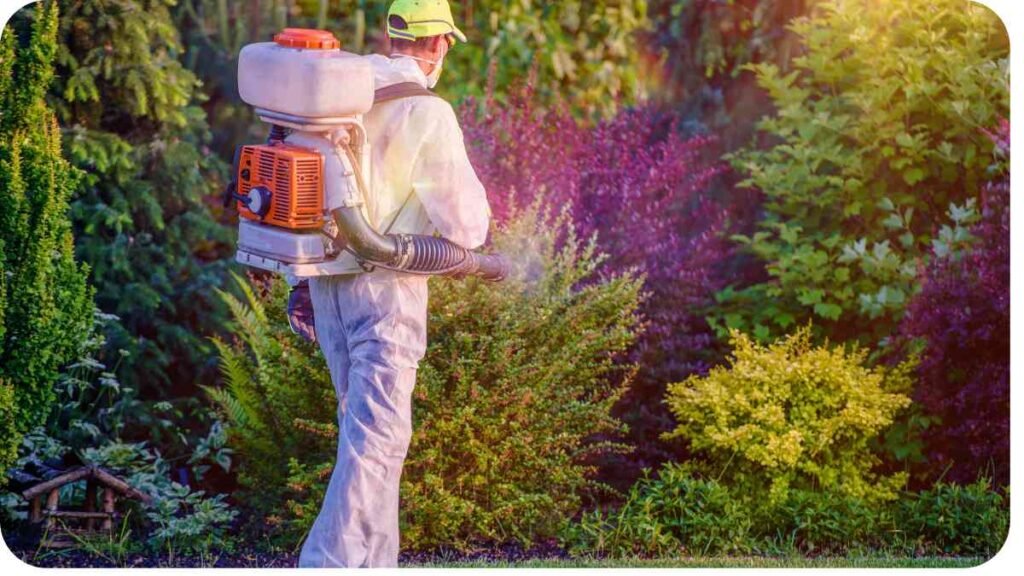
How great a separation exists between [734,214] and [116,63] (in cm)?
284

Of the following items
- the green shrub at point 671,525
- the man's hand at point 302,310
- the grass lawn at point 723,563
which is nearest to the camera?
the man's hand at point 302,310

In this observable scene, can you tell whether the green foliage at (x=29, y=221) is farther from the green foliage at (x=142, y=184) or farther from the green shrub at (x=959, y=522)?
the green shrub at (x=959, y=522)

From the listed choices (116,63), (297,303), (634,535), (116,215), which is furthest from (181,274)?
(634,535)

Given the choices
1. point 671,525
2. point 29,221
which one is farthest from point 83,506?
point 671,525

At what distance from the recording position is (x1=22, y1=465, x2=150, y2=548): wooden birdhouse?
6117 mm

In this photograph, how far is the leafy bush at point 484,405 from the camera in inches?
232

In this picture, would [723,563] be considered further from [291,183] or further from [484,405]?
[291,183]

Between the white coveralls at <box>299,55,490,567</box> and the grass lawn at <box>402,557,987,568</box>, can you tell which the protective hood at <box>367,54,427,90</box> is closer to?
the white coveralls at <box>299,55,490,567</box>

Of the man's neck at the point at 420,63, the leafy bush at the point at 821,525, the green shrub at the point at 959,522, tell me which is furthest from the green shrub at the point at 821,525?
the man's neck at the point at 420,63

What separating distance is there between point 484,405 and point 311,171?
1.49 meters

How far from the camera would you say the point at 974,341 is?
6.21 meters

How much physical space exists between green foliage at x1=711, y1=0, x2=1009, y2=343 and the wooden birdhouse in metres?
2.59

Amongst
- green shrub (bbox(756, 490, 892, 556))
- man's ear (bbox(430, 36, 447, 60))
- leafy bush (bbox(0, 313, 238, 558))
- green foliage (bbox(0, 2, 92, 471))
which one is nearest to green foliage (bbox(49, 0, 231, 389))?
leafy bush (bbox(0, 313, 238, 558))

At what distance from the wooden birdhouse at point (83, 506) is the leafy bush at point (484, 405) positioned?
1.64 feet
